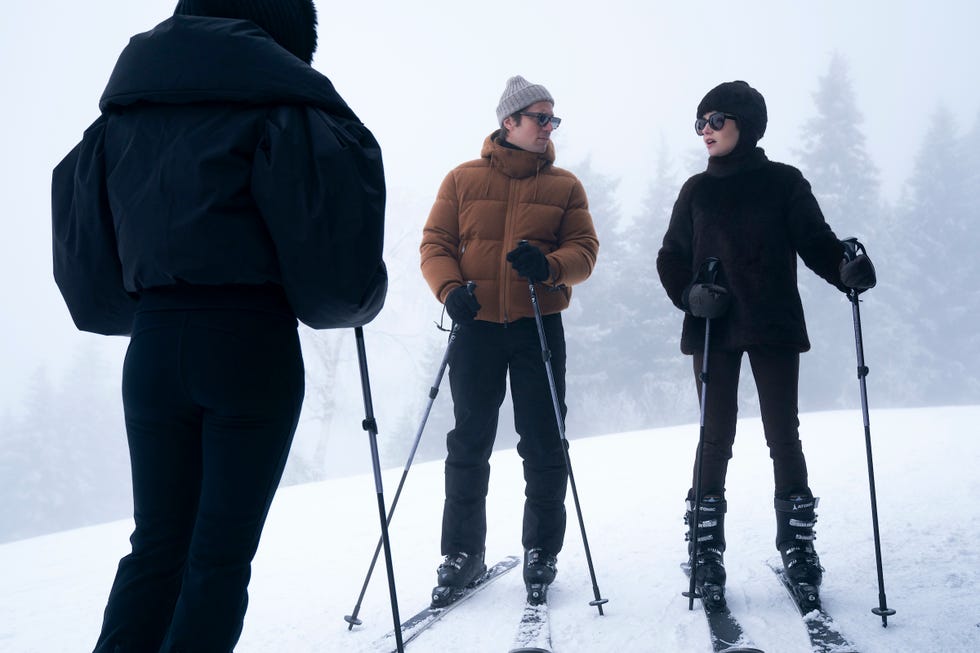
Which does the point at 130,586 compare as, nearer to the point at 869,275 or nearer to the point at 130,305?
the point at 130,305

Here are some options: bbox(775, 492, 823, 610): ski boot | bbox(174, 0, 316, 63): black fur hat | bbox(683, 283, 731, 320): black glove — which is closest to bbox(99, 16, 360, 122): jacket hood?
bbox(174, 0, 316, 63): black fur hat

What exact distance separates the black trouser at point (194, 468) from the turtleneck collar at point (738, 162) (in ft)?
8.61

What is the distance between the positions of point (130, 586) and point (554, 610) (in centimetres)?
216

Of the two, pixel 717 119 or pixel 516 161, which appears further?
pixel 516 161

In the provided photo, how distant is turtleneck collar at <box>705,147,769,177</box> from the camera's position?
359 cm

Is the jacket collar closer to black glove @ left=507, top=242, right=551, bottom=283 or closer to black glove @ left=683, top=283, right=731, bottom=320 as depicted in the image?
black glove @ left=507, top=242, right=551, bottom=283

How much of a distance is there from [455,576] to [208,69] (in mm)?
2709

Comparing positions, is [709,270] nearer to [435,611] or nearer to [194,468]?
[435,611]

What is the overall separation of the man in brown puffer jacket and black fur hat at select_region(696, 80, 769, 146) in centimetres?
79

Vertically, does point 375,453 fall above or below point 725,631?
above

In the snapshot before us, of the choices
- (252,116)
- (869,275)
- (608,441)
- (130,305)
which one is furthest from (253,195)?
(608,441)

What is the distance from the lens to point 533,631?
307 cm

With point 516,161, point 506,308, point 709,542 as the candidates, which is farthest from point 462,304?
point 709,542

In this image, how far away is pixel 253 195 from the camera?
1732 mm
